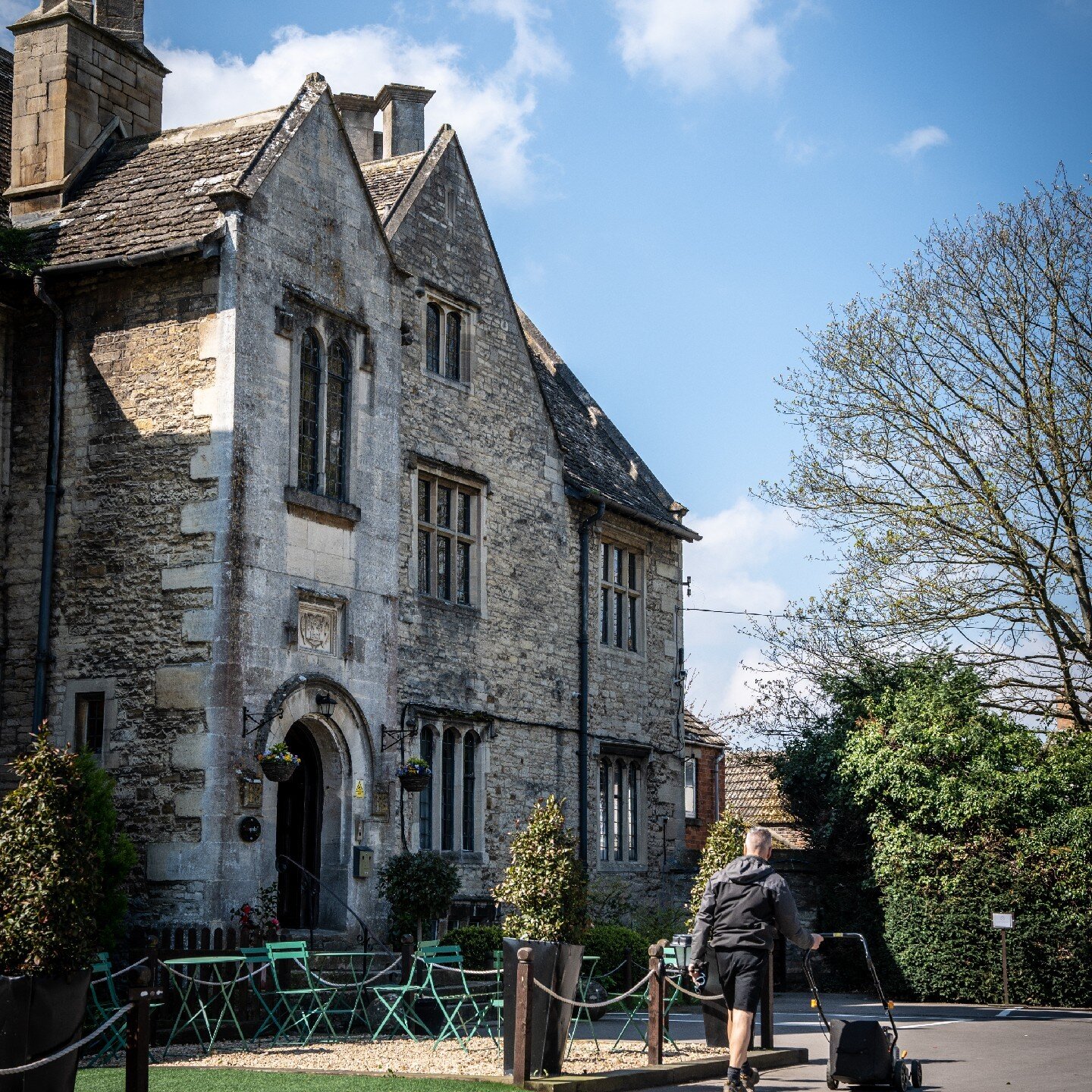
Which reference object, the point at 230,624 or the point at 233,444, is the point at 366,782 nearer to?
the point at 230,624

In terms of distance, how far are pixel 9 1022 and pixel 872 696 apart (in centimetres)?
1672

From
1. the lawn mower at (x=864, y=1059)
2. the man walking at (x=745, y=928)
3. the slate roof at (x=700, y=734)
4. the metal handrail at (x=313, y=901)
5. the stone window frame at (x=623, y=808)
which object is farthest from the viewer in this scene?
the slate roof at (x=700, y=734)

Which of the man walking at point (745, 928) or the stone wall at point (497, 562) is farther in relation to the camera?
the stone wall at point (497, 562)

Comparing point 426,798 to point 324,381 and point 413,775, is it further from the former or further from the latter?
point 324,381

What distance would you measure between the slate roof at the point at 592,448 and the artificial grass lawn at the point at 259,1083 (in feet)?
42.3

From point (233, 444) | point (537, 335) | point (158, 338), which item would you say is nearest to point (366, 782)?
point (233, 444)

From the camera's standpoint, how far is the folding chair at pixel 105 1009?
12.2 m

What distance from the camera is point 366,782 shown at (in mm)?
16969

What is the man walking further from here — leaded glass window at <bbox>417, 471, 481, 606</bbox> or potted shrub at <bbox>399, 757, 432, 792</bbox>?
leaded glass window at <bbox>417, 471, 481, 606</bbox>

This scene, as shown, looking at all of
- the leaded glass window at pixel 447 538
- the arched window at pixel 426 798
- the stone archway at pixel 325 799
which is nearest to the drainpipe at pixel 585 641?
the leaded glass window at pixel 447 538

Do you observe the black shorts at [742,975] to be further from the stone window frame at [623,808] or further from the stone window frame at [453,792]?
the stone window frame at [623,808]

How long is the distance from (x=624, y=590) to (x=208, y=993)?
1228 centimetres

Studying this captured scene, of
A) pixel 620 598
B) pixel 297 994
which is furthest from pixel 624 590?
pixel 297 994

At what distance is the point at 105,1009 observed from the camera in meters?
12.8
